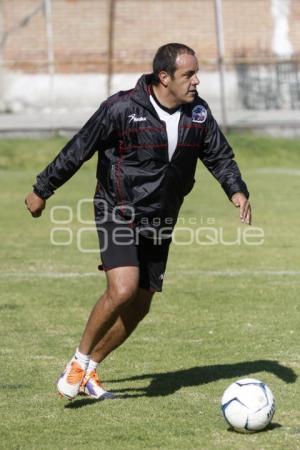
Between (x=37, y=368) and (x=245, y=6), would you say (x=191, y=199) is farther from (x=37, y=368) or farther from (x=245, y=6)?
(x=245, y=6)

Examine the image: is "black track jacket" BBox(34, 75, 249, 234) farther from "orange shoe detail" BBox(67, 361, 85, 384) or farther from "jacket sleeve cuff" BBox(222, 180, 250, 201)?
"orange shoe detail" BBox(67, 361, 85, 384)

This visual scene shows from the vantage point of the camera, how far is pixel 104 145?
6.43 m

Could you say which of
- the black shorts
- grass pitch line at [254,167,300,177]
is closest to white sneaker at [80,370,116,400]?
the black shorts

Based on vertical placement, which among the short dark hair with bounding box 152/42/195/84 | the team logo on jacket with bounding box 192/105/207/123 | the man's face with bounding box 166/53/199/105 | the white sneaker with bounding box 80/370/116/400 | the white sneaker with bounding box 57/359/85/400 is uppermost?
the short dark hair with bounding box 152/42/195/84

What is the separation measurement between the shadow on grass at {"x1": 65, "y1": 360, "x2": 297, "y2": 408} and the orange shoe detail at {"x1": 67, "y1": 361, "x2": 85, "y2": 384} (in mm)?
208

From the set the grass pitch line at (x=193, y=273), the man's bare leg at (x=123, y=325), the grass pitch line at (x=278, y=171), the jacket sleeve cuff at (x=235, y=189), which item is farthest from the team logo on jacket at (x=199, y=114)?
the grass pitch line at (x=278, y=171)

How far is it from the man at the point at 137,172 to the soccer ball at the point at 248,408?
911mm

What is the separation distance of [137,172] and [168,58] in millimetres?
681

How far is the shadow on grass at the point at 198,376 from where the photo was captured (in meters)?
6.73

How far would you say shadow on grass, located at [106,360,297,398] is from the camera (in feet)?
22.1

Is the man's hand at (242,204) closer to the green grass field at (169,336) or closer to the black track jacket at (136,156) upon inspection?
the black track jacket at (136,156)

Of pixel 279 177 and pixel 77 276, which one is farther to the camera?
pixel 279 177

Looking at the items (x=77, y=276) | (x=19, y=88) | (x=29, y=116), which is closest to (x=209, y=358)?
(x=77, y=276)

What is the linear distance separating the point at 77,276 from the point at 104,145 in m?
4.42
